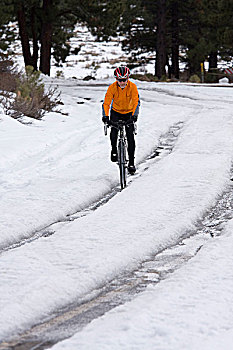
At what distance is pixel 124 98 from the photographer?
32.3 feet

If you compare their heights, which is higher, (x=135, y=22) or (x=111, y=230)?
(x=135, y=22)

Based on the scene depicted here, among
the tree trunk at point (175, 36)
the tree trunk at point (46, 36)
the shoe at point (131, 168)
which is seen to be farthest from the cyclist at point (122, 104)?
the tree trunk at point (175, 36)

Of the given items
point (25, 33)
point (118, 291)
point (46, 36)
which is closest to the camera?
point (118, 291)

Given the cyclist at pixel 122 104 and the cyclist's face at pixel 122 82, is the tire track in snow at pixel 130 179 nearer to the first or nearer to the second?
the cyclist at pixel 122 104

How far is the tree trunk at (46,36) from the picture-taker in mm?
30812

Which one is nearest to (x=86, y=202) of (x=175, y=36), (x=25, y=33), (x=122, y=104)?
(x=122, y=104)

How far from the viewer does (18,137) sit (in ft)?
43.7

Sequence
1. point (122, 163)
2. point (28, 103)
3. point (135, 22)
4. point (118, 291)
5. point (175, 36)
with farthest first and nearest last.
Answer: point (175, 36)
point (135, 22)
point (28, 103)
point (122, 163)
point (118, 291)

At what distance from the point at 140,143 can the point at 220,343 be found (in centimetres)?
915

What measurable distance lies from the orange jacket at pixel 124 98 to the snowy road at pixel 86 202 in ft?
3.92

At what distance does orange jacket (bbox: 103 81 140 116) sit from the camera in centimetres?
977

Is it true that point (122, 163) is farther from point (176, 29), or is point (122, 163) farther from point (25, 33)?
point (176, 29)

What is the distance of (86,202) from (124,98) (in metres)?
2.12

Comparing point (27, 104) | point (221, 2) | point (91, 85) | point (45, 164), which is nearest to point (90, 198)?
point (45, 164)
